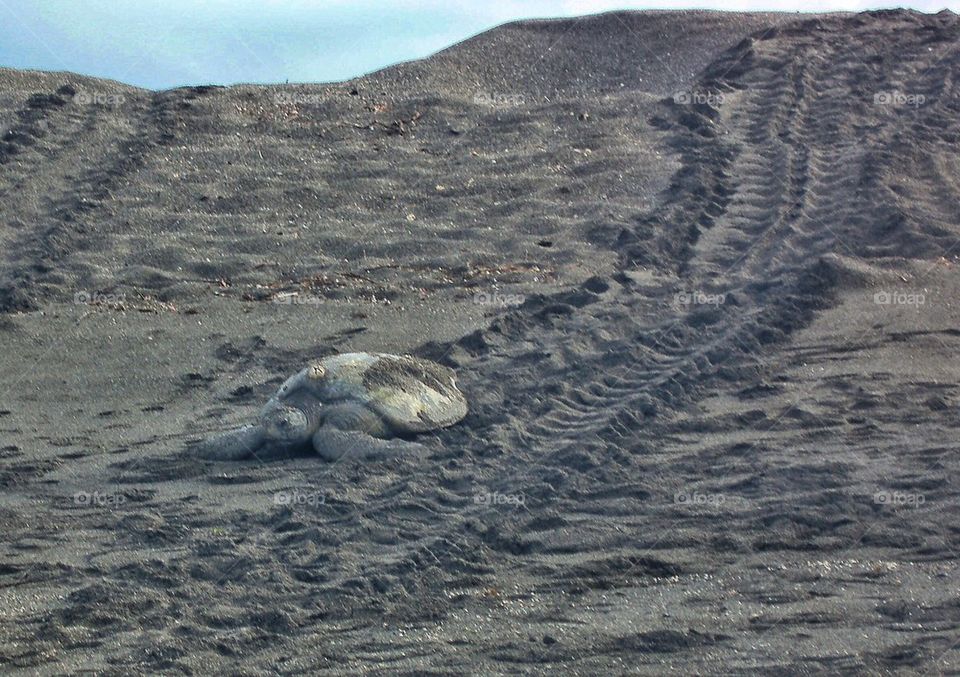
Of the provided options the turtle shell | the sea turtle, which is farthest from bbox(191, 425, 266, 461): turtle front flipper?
the turtle shell

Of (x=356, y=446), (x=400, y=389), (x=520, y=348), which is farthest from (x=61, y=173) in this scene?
(x=356, y=446)

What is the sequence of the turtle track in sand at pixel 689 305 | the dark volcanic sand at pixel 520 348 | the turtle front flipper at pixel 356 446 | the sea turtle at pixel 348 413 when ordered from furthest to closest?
the sea turtle at pixel 348 413
the turtle front flipper at pixel 356 446
the turtle track in sand at pixel 689 305
the dark volcanic sand at pixel 520 348

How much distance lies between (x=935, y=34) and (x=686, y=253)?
4.83 metres

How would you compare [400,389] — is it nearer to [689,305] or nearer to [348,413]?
[348,413]

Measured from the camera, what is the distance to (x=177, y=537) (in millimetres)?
4504

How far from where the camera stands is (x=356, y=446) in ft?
17.6

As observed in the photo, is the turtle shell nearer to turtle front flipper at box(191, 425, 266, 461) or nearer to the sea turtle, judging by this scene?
the sea turtle

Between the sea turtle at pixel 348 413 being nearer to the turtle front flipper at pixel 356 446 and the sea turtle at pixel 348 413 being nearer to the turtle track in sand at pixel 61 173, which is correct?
the turtle front flipper at pixel 356 446

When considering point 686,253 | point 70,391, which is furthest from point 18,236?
point 686,253

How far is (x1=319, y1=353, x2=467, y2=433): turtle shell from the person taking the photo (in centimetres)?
557

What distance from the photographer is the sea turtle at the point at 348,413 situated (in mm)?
5469

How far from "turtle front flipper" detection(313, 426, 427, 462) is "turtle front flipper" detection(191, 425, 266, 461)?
0.27 m

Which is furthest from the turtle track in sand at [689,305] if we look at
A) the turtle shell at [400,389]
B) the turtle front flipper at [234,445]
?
the turtle front flipper at [234,445]

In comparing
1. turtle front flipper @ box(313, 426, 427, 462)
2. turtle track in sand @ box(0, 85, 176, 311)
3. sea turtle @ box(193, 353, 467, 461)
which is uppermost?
turtle track in sand @ box(0, 85, 176, 311)
